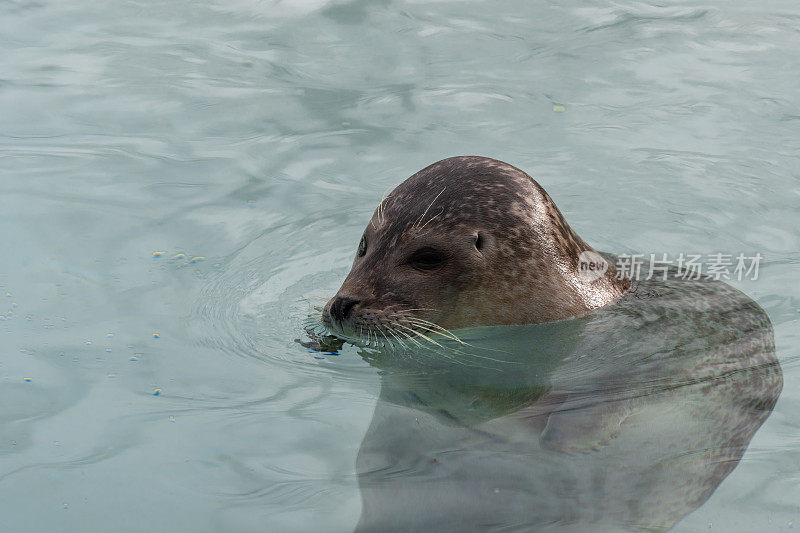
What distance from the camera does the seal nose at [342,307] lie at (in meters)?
5.39

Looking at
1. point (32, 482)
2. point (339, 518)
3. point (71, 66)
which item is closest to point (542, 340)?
point (339, 518)

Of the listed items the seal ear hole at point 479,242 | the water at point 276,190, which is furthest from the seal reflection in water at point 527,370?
the water at point 276,190

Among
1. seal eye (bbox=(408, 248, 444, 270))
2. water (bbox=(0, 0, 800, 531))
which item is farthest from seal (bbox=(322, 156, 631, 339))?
water (bbox=(0, 0, 800, 531))

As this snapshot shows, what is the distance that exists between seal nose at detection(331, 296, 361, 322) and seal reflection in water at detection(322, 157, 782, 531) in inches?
0.4

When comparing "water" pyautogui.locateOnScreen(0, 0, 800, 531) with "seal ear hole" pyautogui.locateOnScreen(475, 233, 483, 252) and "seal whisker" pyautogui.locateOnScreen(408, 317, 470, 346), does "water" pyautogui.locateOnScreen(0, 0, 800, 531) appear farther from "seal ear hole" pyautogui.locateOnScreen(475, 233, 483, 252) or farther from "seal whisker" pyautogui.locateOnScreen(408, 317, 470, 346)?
"seal ear hole" pyautogui.locateOnScreen(475, 233, 483, 252)

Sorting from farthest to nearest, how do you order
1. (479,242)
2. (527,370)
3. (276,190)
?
(276,190)
(479,242)
(527,370)

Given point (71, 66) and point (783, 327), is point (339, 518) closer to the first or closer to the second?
point (783, 327)

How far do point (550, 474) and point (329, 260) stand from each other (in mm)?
2731

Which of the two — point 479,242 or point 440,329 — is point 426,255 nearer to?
point 479,242

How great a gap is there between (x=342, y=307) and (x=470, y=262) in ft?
2.52

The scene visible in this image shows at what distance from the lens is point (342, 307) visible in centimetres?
539

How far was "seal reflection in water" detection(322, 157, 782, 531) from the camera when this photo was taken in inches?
183

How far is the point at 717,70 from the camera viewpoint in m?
10.3

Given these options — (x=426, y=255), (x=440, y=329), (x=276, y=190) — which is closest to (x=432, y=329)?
(x=440, y=329)
